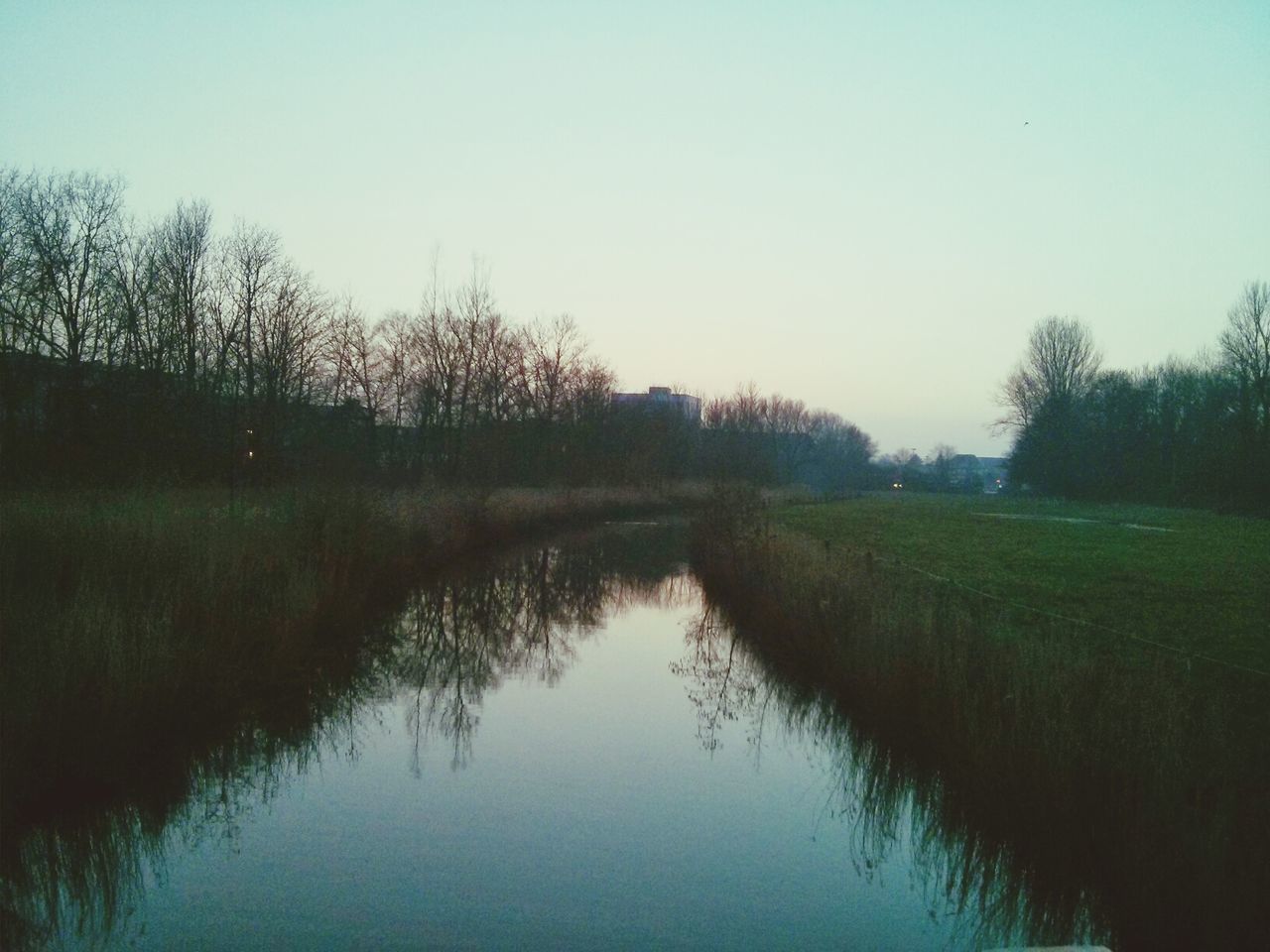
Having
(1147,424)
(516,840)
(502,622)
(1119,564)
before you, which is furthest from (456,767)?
(1147,424)

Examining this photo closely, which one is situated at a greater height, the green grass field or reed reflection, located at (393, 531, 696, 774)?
the green grass field

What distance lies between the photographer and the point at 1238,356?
134 ft

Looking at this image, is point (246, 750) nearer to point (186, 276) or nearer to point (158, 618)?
point (158, 618)

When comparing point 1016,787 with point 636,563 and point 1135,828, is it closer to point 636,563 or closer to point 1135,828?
point 1135,828

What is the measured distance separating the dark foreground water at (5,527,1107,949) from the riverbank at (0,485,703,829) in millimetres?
542

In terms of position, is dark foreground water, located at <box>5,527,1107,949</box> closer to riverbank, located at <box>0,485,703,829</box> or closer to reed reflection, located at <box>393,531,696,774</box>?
reed reflection, located at <box>393,531,696,774</box>

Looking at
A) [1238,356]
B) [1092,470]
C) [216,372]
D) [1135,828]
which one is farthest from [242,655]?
[1092,470]

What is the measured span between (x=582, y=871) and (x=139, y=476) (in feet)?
43.0

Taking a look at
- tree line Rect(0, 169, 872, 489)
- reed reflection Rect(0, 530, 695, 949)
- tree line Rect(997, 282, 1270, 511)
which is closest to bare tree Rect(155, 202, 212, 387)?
tree line Rect(0, 169, 872, 489)

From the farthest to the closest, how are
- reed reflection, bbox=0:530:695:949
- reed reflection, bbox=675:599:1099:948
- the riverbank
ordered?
the riverbank < reed reflection, bbox=0:530:695:949 < reed reflection, bbox=675:599:1099:948

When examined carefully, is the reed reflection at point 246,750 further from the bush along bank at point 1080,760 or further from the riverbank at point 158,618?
the bush along bank at point 1080,760

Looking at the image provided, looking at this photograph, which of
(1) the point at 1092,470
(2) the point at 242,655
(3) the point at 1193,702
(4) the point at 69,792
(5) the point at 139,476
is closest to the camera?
(4) the point at 69,792

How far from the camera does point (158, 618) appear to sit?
901 centimetres

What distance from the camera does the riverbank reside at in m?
6.69
